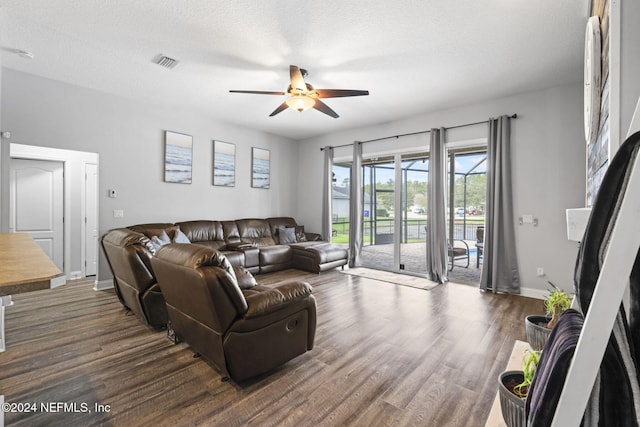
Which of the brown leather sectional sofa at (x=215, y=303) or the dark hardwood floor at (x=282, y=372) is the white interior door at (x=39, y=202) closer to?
the dark hardwood floor at (x=282, y=372)

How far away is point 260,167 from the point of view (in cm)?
650

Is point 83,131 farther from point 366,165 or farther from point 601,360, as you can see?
point 601,360

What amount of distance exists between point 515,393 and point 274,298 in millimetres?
1397

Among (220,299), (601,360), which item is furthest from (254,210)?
(601,360)

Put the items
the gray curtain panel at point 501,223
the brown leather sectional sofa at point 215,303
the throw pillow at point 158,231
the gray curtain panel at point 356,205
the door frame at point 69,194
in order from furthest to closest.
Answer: the gray curtain panel at point 356,205 < the door frame at point 69,194 < the throw pillow at point 158,231 < the gray curtain panel at point 501,223 < the brown leather sectional sofa at point 215,303

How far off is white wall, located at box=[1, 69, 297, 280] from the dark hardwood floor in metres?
1.92

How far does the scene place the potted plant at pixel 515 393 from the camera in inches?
40.0

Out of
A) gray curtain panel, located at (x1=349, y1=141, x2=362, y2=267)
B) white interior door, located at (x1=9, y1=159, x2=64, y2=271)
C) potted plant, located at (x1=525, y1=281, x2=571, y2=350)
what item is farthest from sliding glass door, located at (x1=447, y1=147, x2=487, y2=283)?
white interior door, located at (x1=9, y1=159, x2=64, y2=271)

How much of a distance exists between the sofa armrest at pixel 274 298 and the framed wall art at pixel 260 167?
4.56 meters

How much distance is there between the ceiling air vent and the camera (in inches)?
129

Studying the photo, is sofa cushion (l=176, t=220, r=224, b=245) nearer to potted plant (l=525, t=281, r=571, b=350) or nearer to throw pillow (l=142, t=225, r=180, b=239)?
throw pillow (l=142, t=225, r=180, b=239)

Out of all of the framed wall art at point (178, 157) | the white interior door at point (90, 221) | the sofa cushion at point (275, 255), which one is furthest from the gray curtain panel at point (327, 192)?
the white interior door at point (90, 221)

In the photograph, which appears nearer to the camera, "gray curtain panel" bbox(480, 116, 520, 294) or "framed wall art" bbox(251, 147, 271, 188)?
"gray curtain panel" bbox(480, 116, 520, 294)

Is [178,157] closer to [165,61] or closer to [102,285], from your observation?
[165,61]
